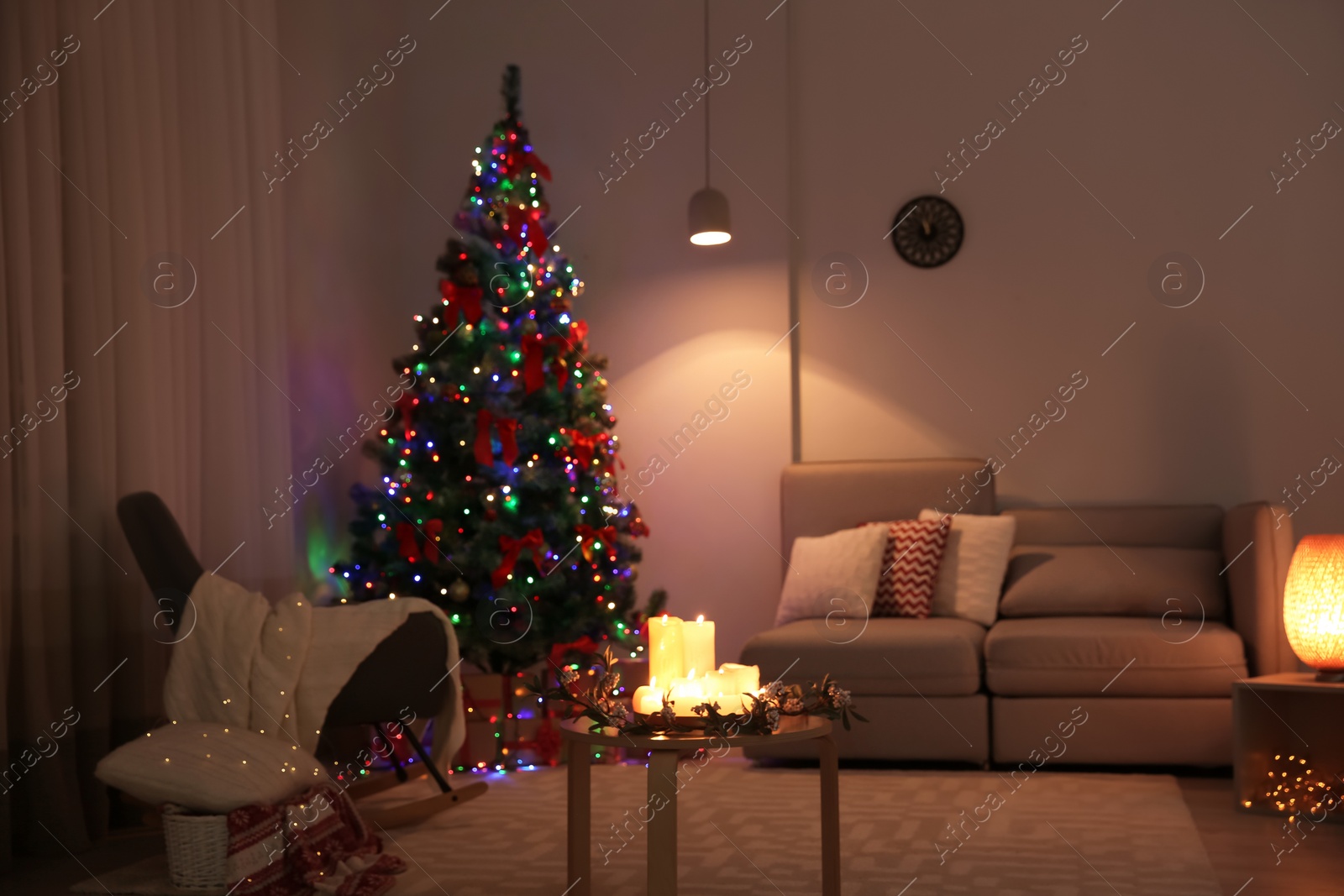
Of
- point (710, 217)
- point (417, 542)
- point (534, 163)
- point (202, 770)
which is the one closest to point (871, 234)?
point (710, 217)

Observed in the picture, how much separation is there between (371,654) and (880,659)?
1663 millimetres

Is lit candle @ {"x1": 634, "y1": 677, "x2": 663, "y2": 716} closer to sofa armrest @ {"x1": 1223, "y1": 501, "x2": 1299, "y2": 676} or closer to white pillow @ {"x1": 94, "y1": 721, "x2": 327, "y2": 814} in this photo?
white pillow @ {"x1": 94, "y1": 721, "x2": 327, "y2": 814}

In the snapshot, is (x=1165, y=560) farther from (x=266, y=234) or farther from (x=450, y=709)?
(x=266, y=234)

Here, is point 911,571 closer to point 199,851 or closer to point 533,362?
point 533,362

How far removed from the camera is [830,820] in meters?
2.49

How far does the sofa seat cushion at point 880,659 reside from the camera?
4.00 meters

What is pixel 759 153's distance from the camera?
17.4 ft

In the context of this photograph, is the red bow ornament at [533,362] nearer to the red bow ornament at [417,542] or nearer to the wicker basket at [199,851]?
the red bow ornament at [417,542]

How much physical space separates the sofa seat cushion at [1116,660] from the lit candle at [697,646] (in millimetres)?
1820

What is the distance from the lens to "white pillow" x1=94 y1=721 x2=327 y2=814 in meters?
2.72

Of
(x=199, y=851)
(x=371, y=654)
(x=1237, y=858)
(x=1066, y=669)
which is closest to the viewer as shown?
(x=199, y=851)

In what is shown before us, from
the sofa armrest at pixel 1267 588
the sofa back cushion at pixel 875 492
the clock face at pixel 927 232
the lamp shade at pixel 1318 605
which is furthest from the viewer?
the clock face at pixel 927 232

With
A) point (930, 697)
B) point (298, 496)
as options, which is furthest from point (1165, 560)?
point (298, 496)

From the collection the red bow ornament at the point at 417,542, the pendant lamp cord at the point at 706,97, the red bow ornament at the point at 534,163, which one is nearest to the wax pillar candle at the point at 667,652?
the red bow ornament at the point at 417,542
